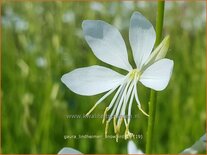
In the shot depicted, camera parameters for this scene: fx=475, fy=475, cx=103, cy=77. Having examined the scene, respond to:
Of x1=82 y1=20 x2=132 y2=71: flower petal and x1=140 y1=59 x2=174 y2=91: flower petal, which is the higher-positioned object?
x1=82 y1=20 x2=132 y2=71: flower petal

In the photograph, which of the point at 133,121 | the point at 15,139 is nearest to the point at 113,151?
the point at 133,121

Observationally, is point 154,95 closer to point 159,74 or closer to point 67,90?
point 159,74

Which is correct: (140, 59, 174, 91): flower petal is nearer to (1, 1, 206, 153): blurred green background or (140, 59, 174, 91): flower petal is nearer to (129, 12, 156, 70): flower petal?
(129, 12, 156, 70): flower petal

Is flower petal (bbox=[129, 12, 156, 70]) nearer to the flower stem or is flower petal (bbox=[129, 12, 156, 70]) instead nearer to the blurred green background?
the flower stem

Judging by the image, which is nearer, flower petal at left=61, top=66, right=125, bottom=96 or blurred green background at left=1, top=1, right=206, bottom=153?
flower petal at left=61, top=66, right=125, bottom=96

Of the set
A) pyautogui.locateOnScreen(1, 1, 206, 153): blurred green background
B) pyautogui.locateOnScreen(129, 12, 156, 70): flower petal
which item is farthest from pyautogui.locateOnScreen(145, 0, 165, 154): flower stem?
pyautogui.locateOnScreen(1, 1, 206, 153): blurred green background

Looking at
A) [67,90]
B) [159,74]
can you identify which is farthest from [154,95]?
[67,90]

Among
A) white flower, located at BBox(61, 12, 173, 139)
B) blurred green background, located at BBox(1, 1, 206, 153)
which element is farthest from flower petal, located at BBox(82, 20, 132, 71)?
blurred green background, located at BBox(1, 1, 206, 153)
